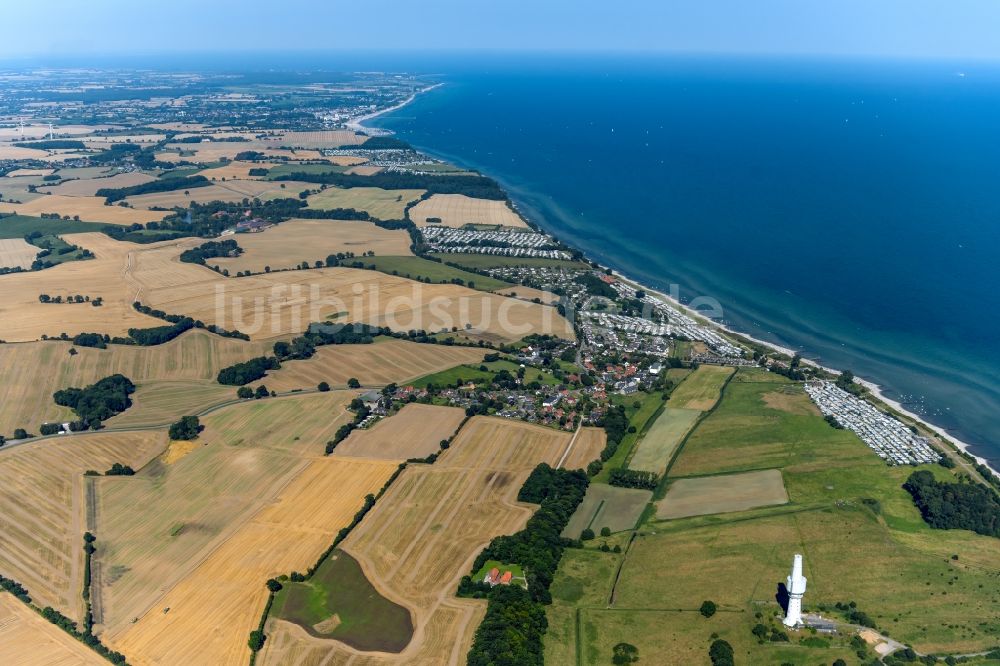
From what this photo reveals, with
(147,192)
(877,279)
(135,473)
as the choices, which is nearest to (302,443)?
(135,473)

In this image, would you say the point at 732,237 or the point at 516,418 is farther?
the point at 732,237

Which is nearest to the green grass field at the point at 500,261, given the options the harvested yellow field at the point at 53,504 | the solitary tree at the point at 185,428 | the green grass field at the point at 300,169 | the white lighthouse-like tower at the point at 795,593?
the solitary tree at the point at 185,428

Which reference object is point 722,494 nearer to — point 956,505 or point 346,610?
point 956,505

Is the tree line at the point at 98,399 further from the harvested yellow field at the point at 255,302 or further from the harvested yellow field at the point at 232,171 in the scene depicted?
the harvested yellow field at the point at 232,171

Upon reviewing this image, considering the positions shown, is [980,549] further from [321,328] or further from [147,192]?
[147,192]

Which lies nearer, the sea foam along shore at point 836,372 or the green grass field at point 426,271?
the sea foam along shore at point 836,372

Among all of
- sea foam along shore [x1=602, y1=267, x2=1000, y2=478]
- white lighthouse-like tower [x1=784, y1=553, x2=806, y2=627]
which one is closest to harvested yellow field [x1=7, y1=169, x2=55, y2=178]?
sea foam along shore [x1=602, y1=267, x2=1000, y2=478]
